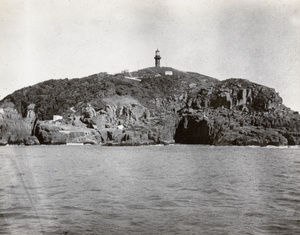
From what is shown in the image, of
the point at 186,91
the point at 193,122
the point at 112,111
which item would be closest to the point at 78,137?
the point at 112,111

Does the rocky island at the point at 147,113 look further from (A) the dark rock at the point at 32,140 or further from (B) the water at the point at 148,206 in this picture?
(B) the water at the point at 148,206

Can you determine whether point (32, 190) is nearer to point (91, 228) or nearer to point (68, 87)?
point (91, 228)

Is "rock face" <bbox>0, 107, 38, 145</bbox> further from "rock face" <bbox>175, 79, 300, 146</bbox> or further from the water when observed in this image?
the water

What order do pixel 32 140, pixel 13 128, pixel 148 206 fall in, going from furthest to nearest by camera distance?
pixel 13 128, pixel 32 140, pixel 148 206

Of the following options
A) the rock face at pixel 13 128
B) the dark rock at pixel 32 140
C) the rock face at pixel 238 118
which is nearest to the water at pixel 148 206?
the dark rock at pixel 32 140

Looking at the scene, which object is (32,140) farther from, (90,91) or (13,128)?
(90,91)

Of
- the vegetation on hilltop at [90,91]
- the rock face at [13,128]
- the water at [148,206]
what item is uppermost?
the vegetation on hilltop at [90,91]

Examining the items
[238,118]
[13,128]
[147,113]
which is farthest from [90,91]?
[238,118]

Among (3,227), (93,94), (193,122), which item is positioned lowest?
(3,227)
